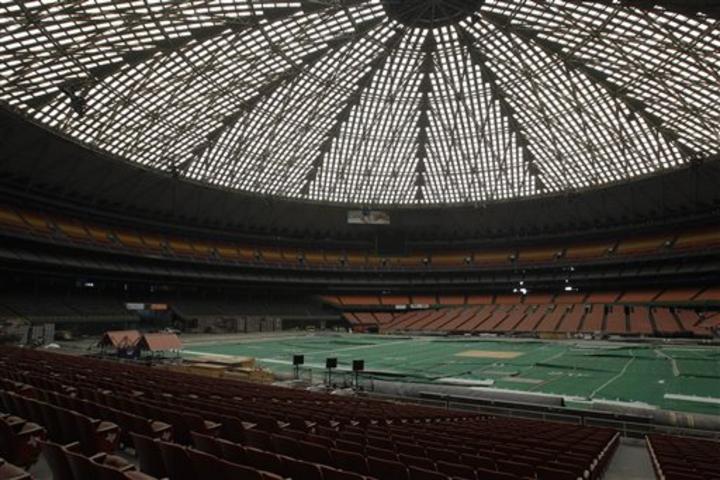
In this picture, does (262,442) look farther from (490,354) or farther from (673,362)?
(490,354)

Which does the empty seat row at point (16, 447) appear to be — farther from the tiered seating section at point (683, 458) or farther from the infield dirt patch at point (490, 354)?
the infield dirt patch at point (490, 354)

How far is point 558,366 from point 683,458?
2343 cm

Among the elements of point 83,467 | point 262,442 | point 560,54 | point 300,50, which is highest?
point 300,50

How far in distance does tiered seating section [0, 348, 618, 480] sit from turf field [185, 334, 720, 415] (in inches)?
448

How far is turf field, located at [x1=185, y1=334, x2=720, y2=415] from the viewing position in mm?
23750

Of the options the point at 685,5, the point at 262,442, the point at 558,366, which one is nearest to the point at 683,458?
the point at 262,442

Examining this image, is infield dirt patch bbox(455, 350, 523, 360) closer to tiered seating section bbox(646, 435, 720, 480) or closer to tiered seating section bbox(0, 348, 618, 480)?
tiered seating section bbox(646, 435, 720, 480)

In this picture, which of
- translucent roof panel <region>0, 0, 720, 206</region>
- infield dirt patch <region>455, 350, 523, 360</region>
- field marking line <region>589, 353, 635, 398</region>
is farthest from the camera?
infield dirt patch <region>455, 350, 523, 360</region>

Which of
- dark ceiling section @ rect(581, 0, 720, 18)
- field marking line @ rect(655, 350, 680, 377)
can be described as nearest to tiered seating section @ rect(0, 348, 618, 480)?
field marking line @ rect(655, 350, 680, 377)

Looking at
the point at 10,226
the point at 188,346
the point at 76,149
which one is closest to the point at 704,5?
the point at 188,346

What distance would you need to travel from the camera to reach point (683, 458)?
421 inches

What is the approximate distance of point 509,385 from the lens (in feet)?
83.5

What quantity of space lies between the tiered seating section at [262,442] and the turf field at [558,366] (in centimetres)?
1137

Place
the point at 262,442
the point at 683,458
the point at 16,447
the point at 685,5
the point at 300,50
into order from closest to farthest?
1. the point at 16,447
2. the point at 262,442
3. the point at 683,458
4. the point at 685,5
5. the point at 300,50
